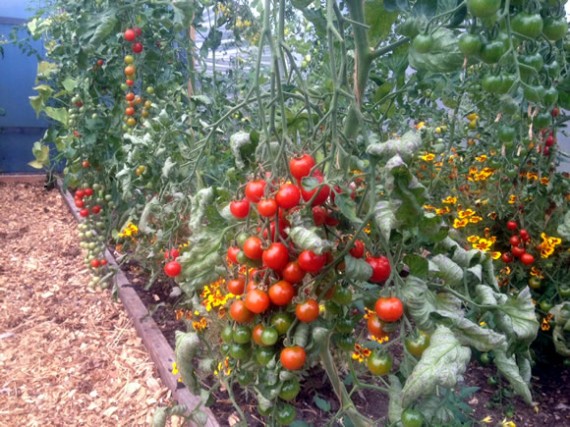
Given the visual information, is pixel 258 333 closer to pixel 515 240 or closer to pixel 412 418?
pixel 412 418

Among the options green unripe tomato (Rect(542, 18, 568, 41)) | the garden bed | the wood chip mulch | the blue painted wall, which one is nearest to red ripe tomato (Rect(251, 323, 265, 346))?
green unripe tomato (Rect(542, 18, 568, 41))

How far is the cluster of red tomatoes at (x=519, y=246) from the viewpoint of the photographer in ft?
6.35

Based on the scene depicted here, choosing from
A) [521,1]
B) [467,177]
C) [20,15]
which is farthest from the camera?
[20,15]

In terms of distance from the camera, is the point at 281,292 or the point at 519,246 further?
the point at 519,246

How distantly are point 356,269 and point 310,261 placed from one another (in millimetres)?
65

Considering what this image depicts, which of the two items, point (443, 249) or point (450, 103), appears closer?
point (443, 249)

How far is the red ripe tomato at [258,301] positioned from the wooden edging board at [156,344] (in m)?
0.93

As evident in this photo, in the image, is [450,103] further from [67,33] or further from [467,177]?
[67,33]

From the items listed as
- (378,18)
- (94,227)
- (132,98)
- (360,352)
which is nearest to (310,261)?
(378,18)

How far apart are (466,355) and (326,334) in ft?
0.73

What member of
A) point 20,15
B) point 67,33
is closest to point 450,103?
point 67,33

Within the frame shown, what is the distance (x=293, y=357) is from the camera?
30.2 inches

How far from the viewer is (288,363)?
770mm

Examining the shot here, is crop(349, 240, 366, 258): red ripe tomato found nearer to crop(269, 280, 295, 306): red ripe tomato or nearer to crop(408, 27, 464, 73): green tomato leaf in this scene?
crop(269, 280, 295, 306): red ripe tomato
